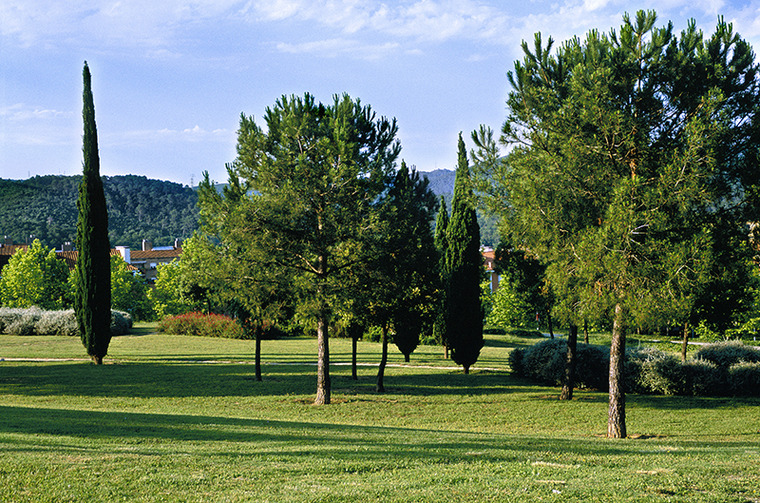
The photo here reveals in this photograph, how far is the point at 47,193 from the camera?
4309 inches

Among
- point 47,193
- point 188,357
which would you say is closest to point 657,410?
point 188,357

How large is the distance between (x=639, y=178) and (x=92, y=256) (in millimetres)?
24570

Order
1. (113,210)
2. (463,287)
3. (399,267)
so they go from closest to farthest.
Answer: (399,267)
(463,287)
(113,210)

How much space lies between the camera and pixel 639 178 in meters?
11.8

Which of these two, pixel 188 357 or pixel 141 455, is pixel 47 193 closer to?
pixel 188 357

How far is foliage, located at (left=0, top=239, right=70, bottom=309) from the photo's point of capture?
159 feet

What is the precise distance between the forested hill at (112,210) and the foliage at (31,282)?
39.2m

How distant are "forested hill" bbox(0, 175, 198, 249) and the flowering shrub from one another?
49.8m

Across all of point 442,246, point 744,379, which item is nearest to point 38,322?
point 442,246

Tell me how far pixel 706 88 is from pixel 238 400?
14792 millimetres

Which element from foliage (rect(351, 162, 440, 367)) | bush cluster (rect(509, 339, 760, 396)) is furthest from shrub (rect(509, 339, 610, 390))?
foliage (rect(351, 162, 440, 367))

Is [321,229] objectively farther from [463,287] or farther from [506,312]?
[506,312]

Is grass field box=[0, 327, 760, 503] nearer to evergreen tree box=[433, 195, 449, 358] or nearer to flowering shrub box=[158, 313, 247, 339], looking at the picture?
evergreen tree box=[433, 195, 449, 358]

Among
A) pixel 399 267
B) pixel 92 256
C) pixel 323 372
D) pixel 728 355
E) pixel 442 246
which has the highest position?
pixel 442 246
